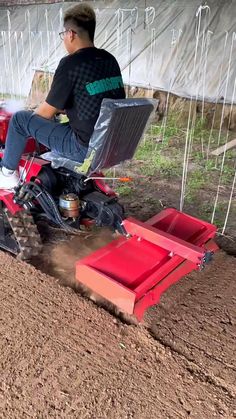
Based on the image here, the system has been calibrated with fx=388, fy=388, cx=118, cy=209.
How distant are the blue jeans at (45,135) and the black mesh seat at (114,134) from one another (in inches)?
2.8

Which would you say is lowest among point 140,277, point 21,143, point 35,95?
A: point 35,95

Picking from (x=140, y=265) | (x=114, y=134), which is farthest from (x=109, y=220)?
(x=114, y=134)

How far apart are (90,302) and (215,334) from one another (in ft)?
2.58

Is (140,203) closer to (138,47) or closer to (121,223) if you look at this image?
(121,223)

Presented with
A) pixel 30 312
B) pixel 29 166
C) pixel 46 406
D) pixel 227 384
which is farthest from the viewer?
pixel 29 166

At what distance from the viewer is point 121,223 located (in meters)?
2.60

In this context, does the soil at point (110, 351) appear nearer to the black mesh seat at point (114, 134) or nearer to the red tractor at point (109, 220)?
the red tractor at point (109, 220)

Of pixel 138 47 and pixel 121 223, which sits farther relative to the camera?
pixel 138 47

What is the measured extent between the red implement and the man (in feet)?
2.14

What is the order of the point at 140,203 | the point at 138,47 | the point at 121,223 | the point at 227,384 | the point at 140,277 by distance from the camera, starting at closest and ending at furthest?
the point at 227,384, the point at 140,277, the point at 121,223, the point at 140,203, the point at 138,47

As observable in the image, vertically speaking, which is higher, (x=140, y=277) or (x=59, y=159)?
(x=59, y=159)

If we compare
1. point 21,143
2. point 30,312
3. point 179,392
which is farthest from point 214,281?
point 21,143

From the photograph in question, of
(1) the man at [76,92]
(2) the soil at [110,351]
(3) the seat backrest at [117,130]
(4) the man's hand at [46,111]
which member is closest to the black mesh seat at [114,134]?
(3) the seat backrest at [117,130]

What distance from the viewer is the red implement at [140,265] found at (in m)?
2.07
